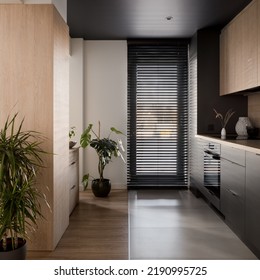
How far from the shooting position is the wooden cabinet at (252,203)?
106 inches

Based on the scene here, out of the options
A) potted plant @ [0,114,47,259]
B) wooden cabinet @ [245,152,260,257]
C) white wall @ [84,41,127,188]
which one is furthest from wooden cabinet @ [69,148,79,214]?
wooden cabinet @ [245,152,260,257]

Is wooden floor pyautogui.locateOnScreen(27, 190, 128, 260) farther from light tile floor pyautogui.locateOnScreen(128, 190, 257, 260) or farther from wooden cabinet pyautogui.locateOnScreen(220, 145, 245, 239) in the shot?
wooden cabinet pyautogui.locateOnScreen(220, 145, 245, 239)

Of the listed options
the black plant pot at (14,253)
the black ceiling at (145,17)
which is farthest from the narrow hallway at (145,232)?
the black ceiling at (145,17)

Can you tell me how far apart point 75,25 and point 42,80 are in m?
2.28

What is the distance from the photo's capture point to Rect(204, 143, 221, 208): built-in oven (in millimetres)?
3914

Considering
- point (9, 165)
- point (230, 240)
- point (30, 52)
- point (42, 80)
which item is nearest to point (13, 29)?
point (30, 52)

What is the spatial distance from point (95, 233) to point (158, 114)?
2679 millimetres

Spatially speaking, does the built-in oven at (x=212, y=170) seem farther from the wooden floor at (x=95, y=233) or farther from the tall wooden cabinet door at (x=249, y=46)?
the wooden floor at (x=95, y=233)

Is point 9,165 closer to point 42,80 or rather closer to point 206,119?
point 42,80

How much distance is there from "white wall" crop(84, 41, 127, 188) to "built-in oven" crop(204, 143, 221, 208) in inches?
65.2

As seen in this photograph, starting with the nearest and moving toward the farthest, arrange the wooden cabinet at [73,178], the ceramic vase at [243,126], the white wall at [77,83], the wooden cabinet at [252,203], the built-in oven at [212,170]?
the wooden cabinet at [252,203] → the built-in oven at [212,170] → the wooden cabinet at [73,178] → the ceramic vase at [243,126] → the white wall at [77,83]

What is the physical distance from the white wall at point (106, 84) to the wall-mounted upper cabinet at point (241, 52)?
156 centimetres

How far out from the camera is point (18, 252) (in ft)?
7.70

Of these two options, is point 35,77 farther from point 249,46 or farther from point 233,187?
point 249,46
